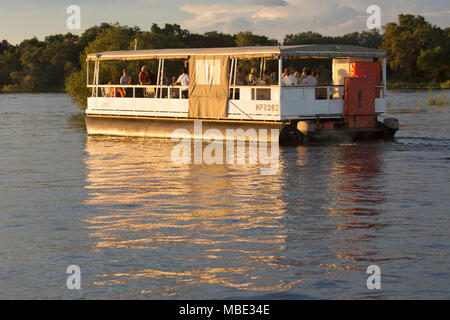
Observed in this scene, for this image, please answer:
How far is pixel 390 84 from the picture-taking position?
128625 millimetres

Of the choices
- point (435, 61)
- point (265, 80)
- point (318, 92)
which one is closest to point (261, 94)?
point (265, 80)

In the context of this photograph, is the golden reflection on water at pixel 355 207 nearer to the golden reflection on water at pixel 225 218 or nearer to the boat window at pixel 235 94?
the golden reflection on water at pixel 225 218

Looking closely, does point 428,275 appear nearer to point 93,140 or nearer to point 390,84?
point 93,140

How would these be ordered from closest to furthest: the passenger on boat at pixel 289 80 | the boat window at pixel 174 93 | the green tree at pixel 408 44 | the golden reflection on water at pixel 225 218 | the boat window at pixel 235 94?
the golden reflection on water at pixel 225 218 < the passenger on boat at pixel 289 80 < the boat window at pixel 235 94 < the boat window at pixel 174 93 < the green tree at pixel 408 44

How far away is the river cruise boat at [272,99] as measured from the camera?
87.6ft

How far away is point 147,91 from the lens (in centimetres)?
3191

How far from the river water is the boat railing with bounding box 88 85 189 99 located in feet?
21.3

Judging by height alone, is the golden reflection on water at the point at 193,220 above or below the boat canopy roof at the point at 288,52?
below

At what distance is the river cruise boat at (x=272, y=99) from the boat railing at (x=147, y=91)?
0.17 ft

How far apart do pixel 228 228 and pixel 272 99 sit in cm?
1375

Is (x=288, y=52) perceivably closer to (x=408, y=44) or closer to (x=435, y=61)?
(x=435, y=61)

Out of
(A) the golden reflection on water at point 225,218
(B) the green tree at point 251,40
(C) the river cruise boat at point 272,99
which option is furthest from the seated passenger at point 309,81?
(B) the green tree at point 251,40

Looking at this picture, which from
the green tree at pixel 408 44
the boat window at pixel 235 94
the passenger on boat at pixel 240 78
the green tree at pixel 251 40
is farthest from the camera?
the green tree at pixel 251 40

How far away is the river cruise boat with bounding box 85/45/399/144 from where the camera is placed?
26.7 meters
